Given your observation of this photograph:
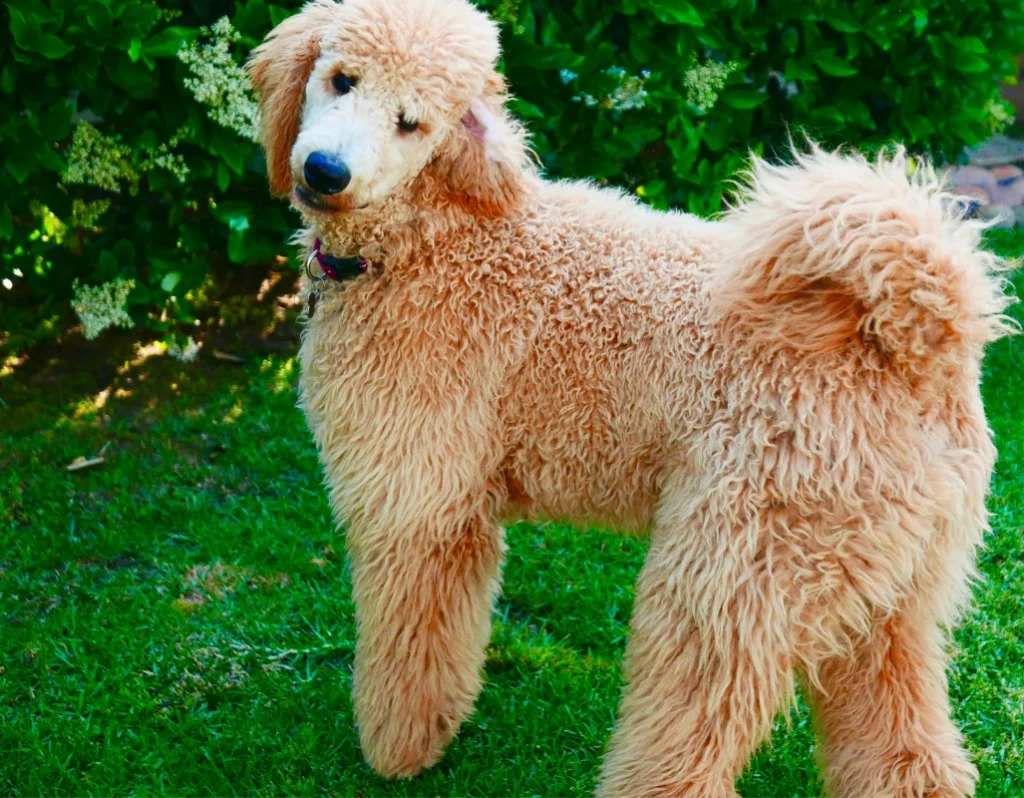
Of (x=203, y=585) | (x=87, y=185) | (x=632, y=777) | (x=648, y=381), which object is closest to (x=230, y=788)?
(x=203, y=585)

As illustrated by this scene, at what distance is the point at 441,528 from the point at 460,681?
539 mm

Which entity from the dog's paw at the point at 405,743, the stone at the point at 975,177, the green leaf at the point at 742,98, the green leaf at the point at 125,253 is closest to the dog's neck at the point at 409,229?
the dog's paw at the point at 405,743

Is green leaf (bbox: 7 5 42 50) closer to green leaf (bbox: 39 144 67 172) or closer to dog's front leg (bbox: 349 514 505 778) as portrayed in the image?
green leaf (bbox: 39 144 67 172)

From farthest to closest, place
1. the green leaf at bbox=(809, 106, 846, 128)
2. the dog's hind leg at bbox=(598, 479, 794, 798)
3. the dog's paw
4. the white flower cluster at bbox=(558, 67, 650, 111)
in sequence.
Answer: the green leaf at bbox=(809, 106, 846, 128) → the white flower cluster at bbox=(558, 67, 650, 111) → the dog's paw → the dog's hind leg at bbox=(598, 479, 794, 798)

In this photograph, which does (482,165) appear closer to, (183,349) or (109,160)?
(109,160)

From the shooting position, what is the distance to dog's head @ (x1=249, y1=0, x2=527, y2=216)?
2197 mm

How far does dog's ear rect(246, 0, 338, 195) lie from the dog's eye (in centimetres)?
13

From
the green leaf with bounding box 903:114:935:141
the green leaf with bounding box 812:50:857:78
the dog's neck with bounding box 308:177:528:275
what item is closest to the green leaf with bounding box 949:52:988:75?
the green leaf with bounding box 903:114:935:141

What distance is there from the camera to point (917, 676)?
2314mm

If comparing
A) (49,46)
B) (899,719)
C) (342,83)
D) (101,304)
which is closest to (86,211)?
(101,304)

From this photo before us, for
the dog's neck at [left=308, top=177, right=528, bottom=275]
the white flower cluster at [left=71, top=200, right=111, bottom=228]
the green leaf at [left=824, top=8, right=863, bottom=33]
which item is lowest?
the white flower cluster at [left=71, top=200, right=111, bottom=228]

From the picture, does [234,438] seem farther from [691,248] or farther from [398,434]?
[691,248]

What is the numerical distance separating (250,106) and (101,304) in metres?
1.06

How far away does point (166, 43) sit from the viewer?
354 cm
